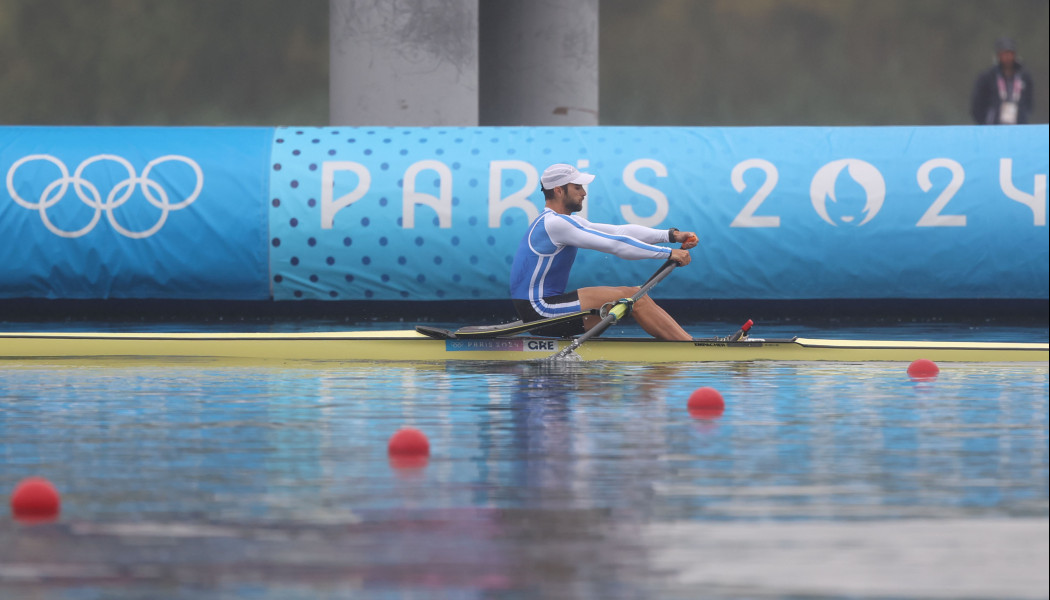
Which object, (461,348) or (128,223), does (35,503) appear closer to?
(461,348)

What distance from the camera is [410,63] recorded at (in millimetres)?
18391

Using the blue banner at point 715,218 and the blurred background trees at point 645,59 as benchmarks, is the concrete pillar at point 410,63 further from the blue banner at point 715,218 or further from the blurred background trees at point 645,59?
the blurred background trees at point 645,59

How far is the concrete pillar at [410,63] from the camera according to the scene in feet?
60.3

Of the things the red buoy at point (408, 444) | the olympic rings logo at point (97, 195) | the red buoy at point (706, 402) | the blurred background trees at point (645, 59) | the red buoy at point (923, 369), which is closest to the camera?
the red buoy at point (408, 444)

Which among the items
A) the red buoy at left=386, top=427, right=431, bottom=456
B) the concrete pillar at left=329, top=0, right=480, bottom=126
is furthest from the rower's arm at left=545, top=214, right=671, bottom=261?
the concrete pillar at left=329, top=0, right=480, bottom=126

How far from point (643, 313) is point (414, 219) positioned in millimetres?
4296

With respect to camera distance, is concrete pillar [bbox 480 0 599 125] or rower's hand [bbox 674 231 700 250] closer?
rower's hand [bbox 674 231 700 250]

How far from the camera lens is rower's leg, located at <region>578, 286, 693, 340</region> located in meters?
11.4

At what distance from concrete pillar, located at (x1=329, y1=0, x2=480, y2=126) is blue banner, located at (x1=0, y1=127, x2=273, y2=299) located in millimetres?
3155

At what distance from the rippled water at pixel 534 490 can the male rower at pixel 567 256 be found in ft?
5.29

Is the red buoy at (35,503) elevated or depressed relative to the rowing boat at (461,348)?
depressed

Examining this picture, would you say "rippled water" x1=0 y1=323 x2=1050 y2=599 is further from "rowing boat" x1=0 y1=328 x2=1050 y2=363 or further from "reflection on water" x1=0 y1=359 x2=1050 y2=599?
"rowing boat" x1=0 y1=328 x2=1050 y2=363

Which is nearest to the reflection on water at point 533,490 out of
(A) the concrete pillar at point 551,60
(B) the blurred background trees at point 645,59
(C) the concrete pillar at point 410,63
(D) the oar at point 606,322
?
(D) the oar at point 606,322

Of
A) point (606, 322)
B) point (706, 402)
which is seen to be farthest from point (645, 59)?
point (706, 402)
